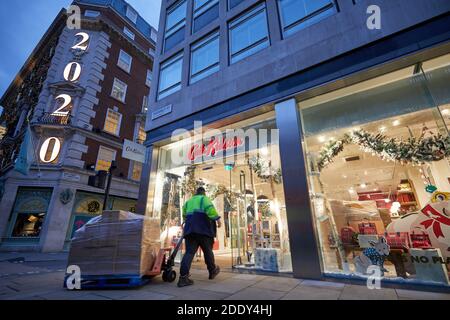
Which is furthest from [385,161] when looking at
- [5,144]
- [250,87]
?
[5,144]

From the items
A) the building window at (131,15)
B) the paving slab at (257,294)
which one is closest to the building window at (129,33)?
the building window at (131,15)

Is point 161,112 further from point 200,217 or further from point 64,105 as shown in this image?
point 64,105

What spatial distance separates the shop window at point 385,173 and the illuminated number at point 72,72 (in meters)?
16.4

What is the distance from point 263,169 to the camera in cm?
638

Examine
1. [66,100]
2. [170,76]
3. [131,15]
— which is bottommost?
[170,76]

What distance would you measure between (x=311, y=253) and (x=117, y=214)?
4.01 metres

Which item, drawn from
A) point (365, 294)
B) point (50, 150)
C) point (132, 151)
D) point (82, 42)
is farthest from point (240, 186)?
point (82, 42)

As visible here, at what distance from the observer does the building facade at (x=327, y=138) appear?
4.26 m

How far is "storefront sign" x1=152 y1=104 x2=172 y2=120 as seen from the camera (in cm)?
846

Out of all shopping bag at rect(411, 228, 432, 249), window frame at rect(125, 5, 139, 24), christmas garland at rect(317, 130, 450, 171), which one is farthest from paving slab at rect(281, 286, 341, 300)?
window frame at rect(125, 5, 139, 24)

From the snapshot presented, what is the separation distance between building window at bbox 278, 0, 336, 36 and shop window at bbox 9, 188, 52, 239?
48.8 ft

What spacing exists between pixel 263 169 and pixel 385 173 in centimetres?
329

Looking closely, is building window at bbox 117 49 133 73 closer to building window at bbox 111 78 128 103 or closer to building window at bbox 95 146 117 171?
building window at bbox 111 78 128 103

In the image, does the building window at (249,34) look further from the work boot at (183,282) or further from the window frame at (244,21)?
the work boot at (183,282)
